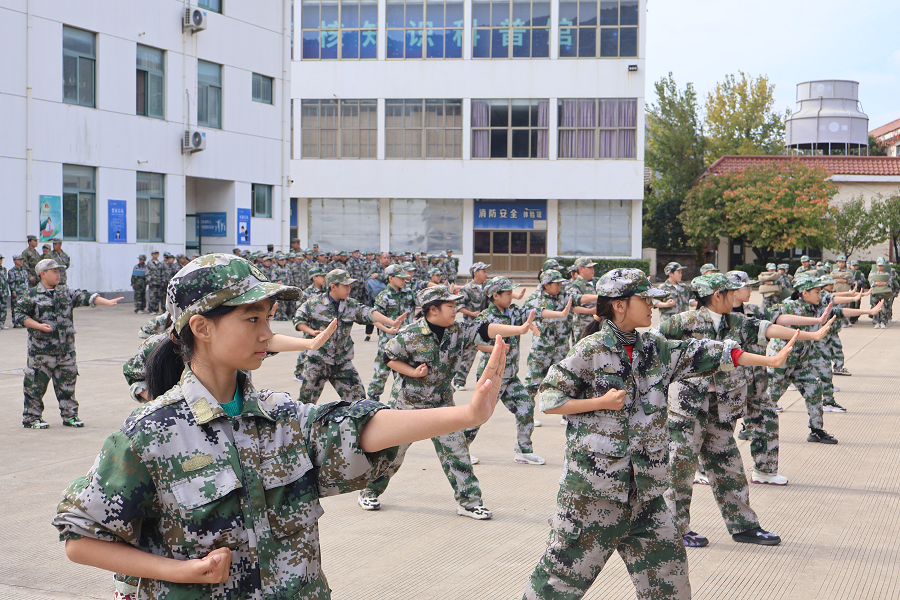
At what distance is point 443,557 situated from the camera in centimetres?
570

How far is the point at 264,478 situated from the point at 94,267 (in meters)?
26.2

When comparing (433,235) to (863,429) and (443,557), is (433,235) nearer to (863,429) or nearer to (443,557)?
(863,429)

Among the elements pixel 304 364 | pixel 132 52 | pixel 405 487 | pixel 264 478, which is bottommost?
pixel 405 487

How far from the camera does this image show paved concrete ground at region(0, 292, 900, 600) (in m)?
5.19

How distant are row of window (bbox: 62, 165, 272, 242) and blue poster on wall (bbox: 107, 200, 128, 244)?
0.53 meters

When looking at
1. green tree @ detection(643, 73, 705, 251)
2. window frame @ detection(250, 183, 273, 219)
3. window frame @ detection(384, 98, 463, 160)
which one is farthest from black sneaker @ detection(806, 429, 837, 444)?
green tree @ detection(643, 73, 705, 251)

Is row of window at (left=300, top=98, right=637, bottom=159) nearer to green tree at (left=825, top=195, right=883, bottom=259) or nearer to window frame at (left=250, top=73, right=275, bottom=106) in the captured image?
window frame at (left=250, top=73, right=275, bottom=106)

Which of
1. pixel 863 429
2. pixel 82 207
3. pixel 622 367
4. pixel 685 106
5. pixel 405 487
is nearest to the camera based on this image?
pixel 622 367

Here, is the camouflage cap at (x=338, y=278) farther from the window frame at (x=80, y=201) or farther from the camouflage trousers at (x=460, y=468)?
the window frame at (x=80, y=201)

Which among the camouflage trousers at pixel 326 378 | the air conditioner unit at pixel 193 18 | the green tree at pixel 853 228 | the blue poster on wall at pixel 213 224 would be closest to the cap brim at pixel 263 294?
the camouflage trousers at pixel 326 378

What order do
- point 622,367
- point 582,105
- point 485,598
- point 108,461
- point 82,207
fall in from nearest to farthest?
1. point 108,461
2. point 622,367
3. point 485,598
4. point 82,207
5. point 582,105

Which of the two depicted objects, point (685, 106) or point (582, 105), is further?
point (685, 106)

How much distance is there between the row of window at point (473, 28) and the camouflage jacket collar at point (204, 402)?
4140cm

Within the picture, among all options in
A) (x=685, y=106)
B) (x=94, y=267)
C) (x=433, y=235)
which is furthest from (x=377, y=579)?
(x=685, y=106)
